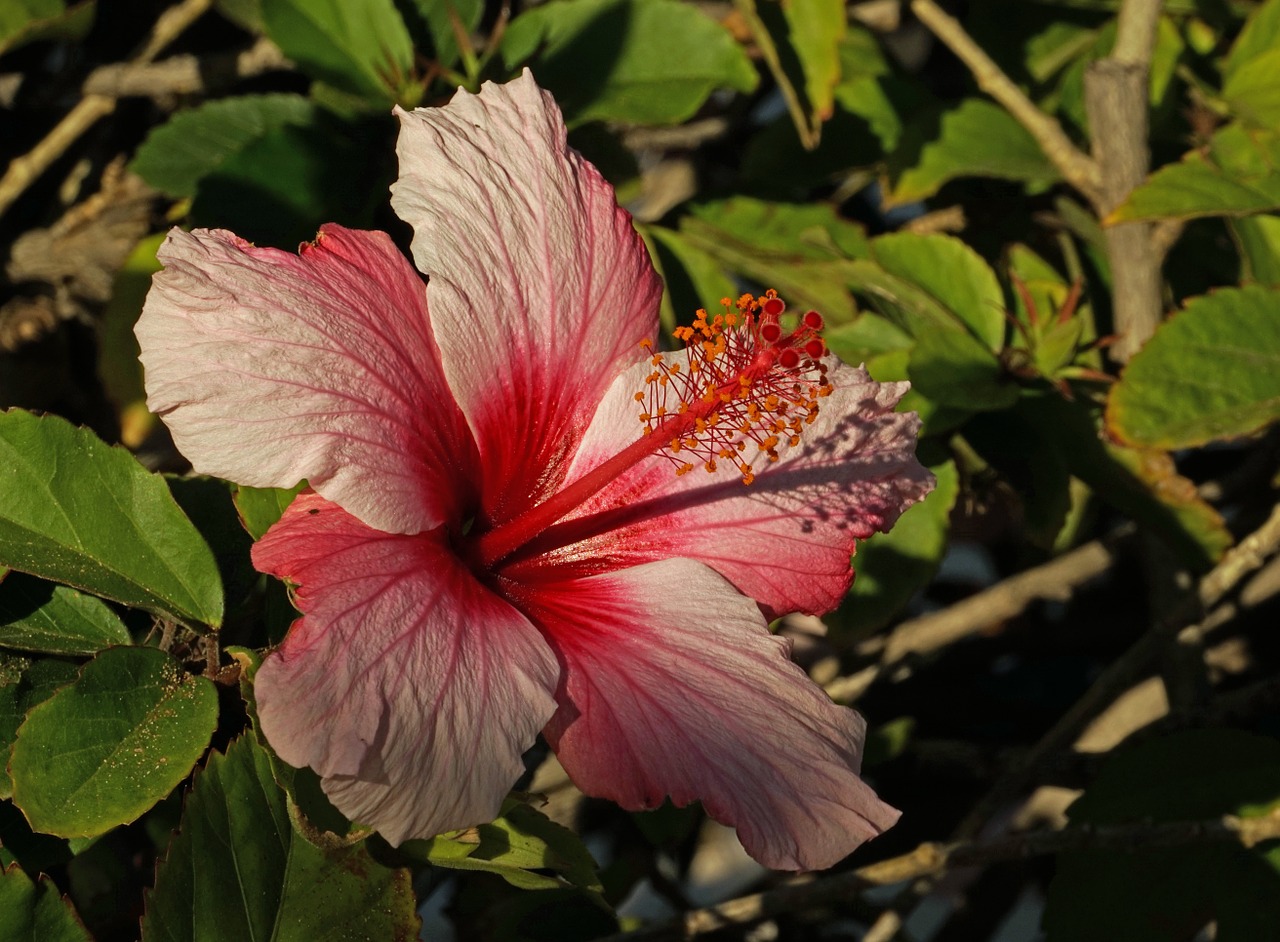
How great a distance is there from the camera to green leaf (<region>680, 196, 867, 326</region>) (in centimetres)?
159

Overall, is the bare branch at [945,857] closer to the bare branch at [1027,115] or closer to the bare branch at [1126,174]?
the bare branch at [1126,174]

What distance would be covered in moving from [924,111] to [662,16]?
433 mm

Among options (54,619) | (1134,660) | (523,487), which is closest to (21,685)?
(54,619)

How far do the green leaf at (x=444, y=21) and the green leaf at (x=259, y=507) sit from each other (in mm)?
671

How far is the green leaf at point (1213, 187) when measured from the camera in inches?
58.9

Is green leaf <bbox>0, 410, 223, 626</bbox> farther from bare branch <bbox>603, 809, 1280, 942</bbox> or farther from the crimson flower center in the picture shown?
bare branch <bbox>603, 809, 1280, 942</bbox>

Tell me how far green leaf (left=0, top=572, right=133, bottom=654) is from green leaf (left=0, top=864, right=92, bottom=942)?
19 cm

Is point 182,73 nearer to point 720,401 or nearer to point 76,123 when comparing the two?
point 76,123

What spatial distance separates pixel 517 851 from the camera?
104cm

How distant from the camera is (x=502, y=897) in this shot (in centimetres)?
A: 149

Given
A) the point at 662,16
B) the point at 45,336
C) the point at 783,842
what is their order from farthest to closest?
the point at 45,336 → the point at 662,16 → the point at 783,842

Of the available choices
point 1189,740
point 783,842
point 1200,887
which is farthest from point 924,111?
point 783,842

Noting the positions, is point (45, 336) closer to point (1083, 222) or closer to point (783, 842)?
point (783, 842)

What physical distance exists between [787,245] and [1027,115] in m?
0.36
